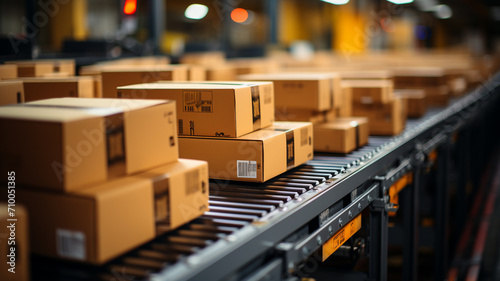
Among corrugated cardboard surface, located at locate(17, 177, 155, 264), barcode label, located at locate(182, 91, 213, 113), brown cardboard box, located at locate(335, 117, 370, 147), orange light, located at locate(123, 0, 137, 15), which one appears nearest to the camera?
corrugated cardboard surface, located at locate(17, 177, 155, 264)

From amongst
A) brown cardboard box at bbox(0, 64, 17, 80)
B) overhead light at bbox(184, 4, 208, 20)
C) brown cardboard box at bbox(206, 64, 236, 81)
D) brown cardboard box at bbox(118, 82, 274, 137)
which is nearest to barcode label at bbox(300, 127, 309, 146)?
brown cardboard box at bbox(118, 82, 274, 137)

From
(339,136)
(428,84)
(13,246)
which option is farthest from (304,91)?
(428,84)

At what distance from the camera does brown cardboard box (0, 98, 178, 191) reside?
1218 millimetres

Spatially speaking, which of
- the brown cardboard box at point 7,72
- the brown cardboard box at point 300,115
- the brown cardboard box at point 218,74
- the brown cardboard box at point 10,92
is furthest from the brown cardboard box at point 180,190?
the brown cardboard box at point 218,74

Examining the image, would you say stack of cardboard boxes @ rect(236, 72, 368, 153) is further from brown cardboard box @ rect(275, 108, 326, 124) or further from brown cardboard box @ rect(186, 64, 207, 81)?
brown cardboard box @ rect(186, 64, 207, 81)

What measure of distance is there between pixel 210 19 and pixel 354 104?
1569 centimetres

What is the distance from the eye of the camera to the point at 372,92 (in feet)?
11.6

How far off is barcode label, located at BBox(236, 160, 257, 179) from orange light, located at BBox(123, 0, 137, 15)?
425 centimetres

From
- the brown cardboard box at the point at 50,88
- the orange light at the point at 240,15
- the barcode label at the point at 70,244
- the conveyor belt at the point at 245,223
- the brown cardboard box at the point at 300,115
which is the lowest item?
the conveyor belt at the point at 245,223

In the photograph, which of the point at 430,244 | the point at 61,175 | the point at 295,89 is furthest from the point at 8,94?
the point at 430,244

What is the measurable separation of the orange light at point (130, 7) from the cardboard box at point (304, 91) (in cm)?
325

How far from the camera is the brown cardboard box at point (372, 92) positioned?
3500mm

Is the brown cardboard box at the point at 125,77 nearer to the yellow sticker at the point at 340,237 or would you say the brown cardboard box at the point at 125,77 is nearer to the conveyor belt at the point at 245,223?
the conveyor belt at the point at 245,223

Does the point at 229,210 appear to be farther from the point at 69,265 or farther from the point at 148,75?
the point at 148,75
